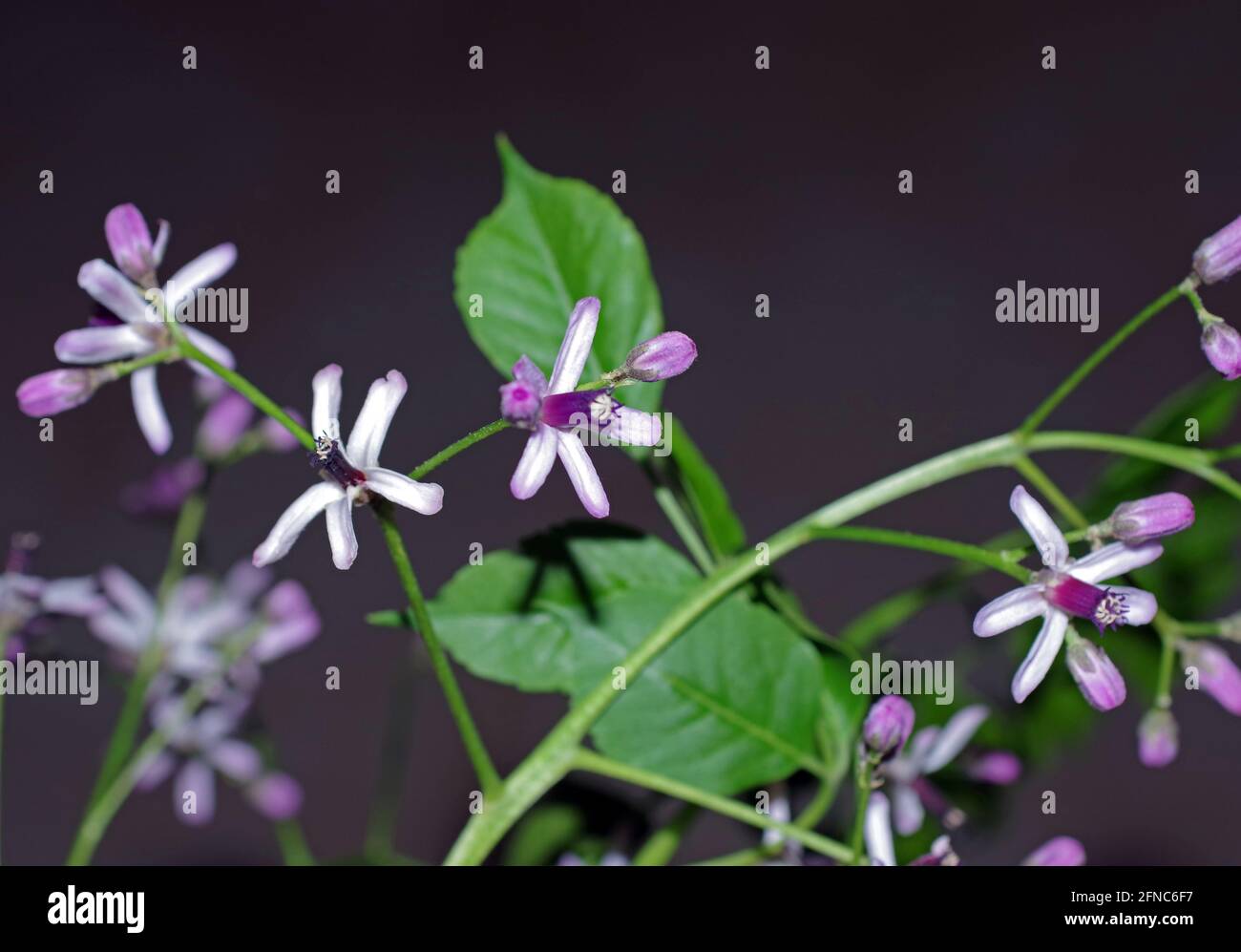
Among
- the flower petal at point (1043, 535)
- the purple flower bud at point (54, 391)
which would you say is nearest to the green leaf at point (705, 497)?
the flower petal at point (1043, 535)

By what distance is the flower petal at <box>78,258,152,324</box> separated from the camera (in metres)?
0.48

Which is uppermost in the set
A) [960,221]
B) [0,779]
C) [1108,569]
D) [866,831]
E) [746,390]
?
[960,221]

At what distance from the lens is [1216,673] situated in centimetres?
56

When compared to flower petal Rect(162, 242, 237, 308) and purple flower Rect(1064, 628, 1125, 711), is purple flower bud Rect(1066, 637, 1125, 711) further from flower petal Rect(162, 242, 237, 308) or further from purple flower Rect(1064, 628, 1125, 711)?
flower petal Rect(162, 242, 237, 308)

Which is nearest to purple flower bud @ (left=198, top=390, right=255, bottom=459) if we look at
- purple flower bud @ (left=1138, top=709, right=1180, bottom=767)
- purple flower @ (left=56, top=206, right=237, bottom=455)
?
purple flower @ (left=56, top=206, right=237, bottom=455)

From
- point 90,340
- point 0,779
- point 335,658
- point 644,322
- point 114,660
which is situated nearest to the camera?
point 90,340

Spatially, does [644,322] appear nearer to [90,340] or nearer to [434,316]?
[90,340]

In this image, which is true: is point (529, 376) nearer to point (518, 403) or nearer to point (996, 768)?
point (518, 403)

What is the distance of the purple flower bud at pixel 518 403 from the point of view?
0.40 m

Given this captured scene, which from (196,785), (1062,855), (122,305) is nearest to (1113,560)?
(1062,855)

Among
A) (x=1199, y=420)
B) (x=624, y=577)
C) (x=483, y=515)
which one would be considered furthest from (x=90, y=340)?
(x=483, y=515)

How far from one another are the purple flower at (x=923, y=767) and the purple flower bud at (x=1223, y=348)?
0.24m

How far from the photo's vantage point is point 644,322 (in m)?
0.57
